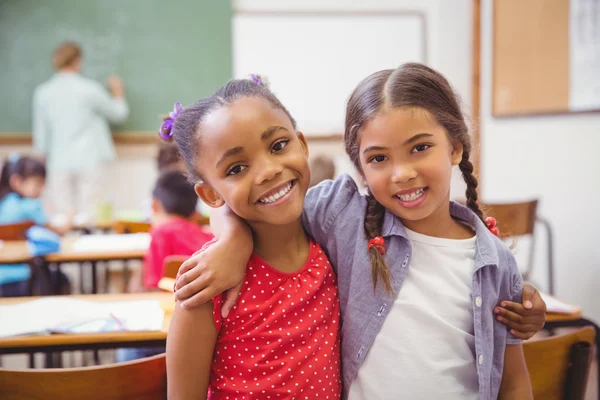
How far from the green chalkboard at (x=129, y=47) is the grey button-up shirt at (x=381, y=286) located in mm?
4097

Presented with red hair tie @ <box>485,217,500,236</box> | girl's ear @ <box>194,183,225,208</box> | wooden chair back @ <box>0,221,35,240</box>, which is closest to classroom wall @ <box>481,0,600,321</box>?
red hair tie @ <box>485,217,500,236</box>

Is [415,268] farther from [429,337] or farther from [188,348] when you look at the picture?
[188,348]

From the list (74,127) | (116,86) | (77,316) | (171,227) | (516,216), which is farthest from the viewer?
(116,86)

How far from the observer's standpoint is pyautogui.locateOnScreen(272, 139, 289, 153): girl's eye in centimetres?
99

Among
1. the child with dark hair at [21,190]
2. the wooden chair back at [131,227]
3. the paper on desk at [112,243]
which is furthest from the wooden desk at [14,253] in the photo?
the wooden chair back at [131,227]

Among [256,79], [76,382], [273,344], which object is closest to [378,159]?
[256,79]

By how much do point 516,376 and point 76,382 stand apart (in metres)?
0.84

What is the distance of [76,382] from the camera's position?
92cm

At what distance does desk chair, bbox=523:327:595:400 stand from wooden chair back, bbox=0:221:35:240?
253cm

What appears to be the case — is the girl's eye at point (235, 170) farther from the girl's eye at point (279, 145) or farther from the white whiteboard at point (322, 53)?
the white whiteboard at point (322, 53)

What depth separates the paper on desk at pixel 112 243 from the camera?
2557 mm

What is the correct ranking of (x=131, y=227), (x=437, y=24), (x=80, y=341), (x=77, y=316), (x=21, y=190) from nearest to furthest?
(x=80, y=341) → (x=77, y=316) → (x=131, y=227) → (x=21, y=190) → (x=437, y=24)

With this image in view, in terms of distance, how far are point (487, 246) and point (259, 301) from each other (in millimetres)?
475

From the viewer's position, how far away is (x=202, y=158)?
995 millimetres
